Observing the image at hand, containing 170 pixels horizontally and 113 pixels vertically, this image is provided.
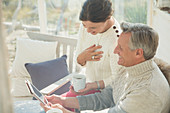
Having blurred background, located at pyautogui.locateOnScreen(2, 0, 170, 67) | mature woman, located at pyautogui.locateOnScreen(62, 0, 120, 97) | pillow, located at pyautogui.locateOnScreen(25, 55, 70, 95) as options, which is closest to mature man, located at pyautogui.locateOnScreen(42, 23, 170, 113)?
mature woman, located at pyautogui.locateOnScreen(62, 0, 120, 97)

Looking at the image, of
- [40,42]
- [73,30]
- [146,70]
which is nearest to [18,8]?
[73,30]

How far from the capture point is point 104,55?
1919 millimetres

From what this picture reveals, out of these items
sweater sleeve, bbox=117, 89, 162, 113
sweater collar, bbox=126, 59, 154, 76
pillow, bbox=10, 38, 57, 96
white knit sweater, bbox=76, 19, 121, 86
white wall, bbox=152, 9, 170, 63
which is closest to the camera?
sweater sleeve, bbox=117, 89, 162, 113

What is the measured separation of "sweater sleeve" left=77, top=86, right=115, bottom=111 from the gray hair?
1.70ft

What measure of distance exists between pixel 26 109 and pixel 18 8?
241 centimetres

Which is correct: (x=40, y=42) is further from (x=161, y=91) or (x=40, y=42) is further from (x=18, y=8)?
(x=161, y=91)

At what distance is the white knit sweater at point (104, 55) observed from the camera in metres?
1.88

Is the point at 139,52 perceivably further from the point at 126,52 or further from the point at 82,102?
the point at 82,102

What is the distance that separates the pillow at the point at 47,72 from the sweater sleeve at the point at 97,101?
60 cm

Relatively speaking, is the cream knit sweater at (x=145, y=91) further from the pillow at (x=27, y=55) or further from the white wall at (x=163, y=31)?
the pillow at (x=27, y=55)

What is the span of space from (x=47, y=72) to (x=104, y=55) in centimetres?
73

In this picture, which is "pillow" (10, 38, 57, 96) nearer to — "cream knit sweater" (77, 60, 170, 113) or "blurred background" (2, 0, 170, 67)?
"blurred background" (2, 0, 170, 67)

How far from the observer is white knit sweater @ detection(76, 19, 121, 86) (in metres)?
1.88

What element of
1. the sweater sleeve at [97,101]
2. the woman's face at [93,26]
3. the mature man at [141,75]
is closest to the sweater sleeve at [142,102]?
the mature man at [141,75]
